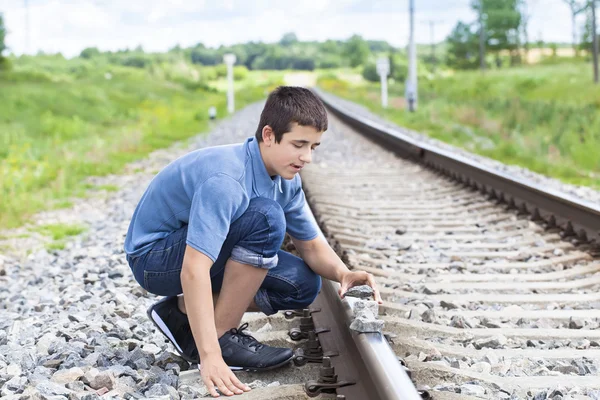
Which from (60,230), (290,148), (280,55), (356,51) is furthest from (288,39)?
(290,148)

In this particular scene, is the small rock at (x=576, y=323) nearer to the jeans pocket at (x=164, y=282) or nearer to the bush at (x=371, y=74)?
the jeans pocket at (x=164, y=282)

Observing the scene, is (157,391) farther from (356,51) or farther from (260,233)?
(356,51)

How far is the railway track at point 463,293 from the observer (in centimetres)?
252

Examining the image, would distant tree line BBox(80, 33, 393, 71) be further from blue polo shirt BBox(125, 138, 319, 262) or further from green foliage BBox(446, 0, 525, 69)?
blue polo shirt BBox(125, 138, 319, 262)

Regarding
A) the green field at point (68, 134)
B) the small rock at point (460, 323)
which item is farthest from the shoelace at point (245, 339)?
the green field at point (68, 134)

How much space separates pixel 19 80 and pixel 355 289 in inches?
1480

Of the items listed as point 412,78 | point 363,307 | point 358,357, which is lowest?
point 358,357

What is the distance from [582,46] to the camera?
70.9 meters

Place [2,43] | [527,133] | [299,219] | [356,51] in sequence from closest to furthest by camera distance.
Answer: [299,219], [527,133], [2,43], [356,51]

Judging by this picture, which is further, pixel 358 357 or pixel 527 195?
pixel 527 195

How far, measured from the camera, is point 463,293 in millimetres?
3783

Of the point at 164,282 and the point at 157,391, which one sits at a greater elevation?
the point at 164,282

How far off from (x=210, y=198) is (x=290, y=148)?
306 millimetres

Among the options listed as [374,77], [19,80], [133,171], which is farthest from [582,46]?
[133,171]
